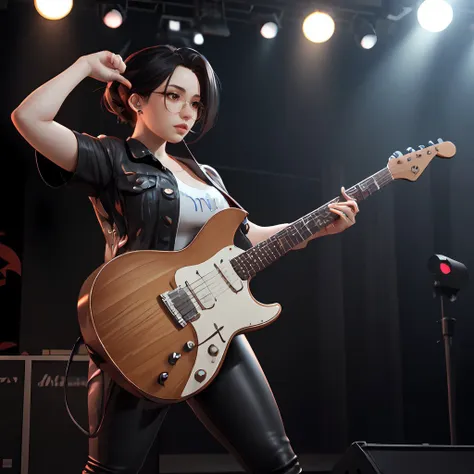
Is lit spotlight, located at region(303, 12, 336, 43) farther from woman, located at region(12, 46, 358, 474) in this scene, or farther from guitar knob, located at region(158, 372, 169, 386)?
guitar knob, located at region(158, 372, 169, 386)

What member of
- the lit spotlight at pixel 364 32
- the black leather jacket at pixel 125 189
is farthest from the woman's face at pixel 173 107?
the lit spotlight at pixel 364 32

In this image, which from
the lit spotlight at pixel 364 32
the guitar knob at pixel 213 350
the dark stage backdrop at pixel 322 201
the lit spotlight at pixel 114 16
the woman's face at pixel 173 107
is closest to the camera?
the guitar knob at pixel 213 350

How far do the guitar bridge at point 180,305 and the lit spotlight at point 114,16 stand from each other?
276 cm

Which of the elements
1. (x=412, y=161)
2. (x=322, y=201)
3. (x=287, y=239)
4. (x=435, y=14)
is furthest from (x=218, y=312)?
(x=322, y=201)

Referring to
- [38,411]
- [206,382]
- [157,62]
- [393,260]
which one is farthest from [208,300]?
[393,260]

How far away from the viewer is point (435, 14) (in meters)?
4.27

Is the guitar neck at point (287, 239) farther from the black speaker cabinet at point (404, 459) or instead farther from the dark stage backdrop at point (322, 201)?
the dark stage backdrop at point (322, 201)

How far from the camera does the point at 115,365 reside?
5.40 feet

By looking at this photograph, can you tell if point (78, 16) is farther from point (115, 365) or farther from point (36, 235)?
point (115, 365)

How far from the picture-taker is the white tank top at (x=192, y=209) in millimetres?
1950

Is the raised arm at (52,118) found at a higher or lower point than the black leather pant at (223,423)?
higher

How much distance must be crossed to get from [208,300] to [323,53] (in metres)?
3.52

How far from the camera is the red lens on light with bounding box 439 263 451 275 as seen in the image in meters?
3.57

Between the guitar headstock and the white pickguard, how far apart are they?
0.82 metres
